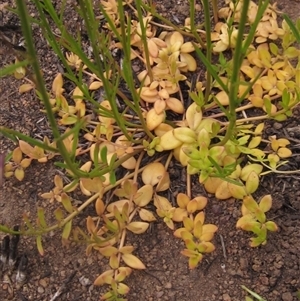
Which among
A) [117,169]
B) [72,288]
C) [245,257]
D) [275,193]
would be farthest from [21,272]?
[275,193]

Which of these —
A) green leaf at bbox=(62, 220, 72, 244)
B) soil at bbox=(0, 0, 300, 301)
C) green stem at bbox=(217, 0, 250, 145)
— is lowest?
soil at bbox=(0, 0, 300, 301)

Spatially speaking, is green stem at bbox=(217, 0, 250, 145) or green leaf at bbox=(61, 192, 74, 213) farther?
green leaf at bbox=(61, 192, 74, 213)

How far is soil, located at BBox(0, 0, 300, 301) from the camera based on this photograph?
1.38 metres

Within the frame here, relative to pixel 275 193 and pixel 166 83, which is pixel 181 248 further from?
pixel 166 83

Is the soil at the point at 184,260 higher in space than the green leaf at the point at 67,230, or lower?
lower

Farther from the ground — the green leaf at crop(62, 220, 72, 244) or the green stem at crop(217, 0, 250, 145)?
the green stem at crop(217, 0, 250, 145)

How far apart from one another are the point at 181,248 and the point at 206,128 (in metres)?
0.32

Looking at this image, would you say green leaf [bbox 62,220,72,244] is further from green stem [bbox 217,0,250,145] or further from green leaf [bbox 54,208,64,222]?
green stem [bbox 217,0,250,145]

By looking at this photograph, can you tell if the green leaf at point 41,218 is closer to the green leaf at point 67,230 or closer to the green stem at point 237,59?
the green leaf at point 67,230

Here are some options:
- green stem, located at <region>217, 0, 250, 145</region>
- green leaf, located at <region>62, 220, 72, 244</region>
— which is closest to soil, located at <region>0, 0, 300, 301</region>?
green leaf, located at <region>62, 220, 72, 244</region>

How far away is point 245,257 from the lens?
1.40 m

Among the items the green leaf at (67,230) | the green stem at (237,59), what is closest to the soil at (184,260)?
the green leaf at (67,230)

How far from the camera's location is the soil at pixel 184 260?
1382mm

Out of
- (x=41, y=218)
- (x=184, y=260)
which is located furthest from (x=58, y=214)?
(x=184, y=260)
